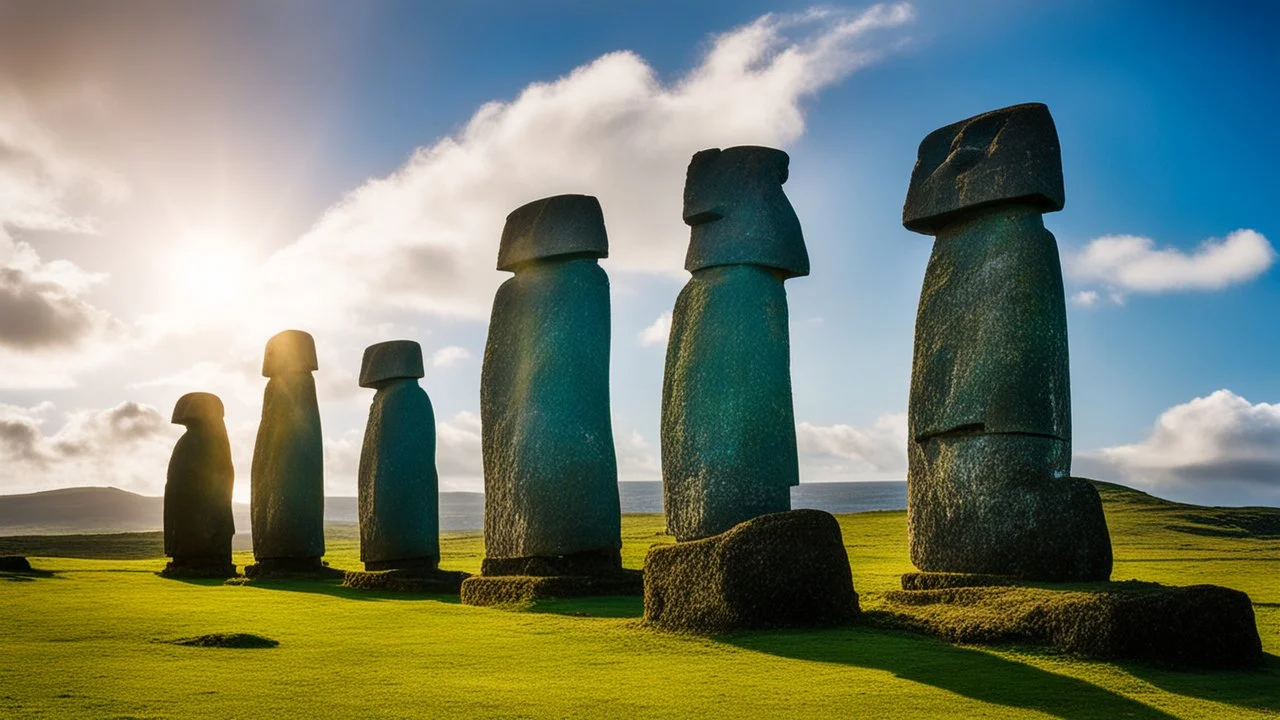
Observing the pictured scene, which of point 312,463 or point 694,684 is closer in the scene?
point 694,684

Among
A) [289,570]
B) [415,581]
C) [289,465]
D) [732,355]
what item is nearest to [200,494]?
[289,465]

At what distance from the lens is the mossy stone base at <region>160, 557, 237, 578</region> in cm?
2084

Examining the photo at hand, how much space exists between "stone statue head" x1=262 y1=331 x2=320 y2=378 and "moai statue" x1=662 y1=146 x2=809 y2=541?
11692 mm

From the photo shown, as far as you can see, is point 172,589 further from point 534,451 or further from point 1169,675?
point 1169,675

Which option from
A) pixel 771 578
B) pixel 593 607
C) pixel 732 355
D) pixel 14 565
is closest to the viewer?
pixel 771 578

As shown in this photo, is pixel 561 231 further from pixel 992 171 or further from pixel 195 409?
pixel 195 409

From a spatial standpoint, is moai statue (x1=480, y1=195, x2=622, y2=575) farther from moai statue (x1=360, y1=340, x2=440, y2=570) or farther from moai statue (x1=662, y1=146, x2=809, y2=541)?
moai statue (x1=360, y1=340, x2=440, y2=570)

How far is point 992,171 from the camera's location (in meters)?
10.4

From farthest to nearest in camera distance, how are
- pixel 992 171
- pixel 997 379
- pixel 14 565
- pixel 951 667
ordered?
pixel 14 565, pixel 992 171, pixel 997 379, pixel 951 667

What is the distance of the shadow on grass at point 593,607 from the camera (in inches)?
442

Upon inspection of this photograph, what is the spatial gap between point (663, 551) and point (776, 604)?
4.08 ft

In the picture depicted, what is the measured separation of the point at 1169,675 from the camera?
23.6 feet

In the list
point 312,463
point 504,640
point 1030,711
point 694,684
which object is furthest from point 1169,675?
point 312,463

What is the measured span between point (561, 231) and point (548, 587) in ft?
14.7
